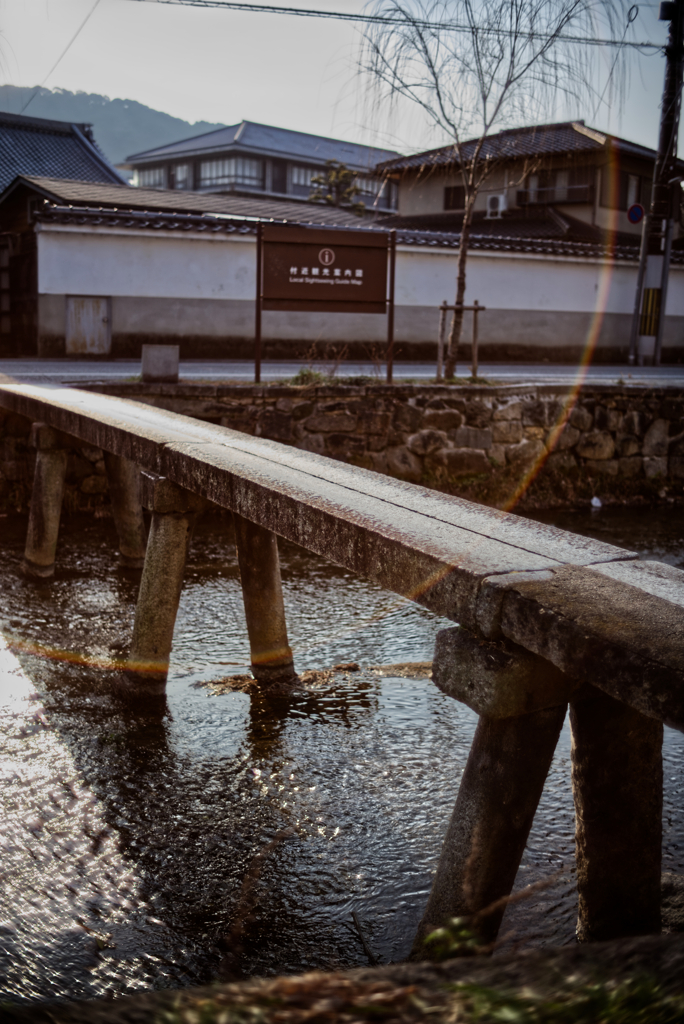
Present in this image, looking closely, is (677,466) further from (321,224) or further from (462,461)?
(321,224)

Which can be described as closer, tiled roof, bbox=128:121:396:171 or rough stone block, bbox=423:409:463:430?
rough stone block, bbox=423:409:463:430

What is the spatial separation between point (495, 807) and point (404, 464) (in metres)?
7.81

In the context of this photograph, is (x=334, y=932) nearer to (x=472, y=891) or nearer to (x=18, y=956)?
(x=472, y=891)

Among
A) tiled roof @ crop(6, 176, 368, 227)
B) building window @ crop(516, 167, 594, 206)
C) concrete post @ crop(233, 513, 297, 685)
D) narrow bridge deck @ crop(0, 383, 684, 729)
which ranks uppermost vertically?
building window @ crop(516, 167, 594, 206)

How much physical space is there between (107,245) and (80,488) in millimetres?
8022

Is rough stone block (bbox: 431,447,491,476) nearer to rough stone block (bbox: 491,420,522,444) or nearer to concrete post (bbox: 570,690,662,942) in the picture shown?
rough stone block (bbox: 491,420,522,444)

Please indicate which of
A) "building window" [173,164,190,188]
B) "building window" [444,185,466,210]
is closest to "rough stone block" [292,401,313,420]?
"building window" [444,185,466,210]

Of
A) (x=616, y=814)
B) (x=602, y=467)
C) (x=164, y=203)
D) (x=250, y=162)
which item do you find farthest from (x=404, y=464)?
(x=250, y=162)

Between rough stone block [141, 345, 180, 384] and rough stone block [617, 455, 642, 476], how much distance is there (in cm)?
561

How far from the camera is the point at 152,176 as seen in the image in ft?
119

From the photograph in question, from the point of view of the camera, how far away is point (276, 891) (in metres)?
2.95

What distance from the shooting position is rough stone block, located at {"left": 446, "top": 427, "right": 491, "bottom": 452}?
998cm

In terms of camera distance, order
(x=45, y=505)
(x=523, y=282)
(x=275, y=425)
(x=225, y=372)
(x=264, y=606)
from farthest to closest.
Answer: (x=523, y=282) < (x=225, y=372) < (x=275, y=425) < (x=45, y=505) < (x=264, y=606)

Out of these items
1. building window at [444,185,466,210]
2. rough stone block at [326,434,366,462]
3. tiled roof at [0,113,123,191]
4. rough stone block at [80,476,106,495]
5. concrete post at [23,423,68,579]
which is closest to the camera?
concrete post at [23,423,68,579]
